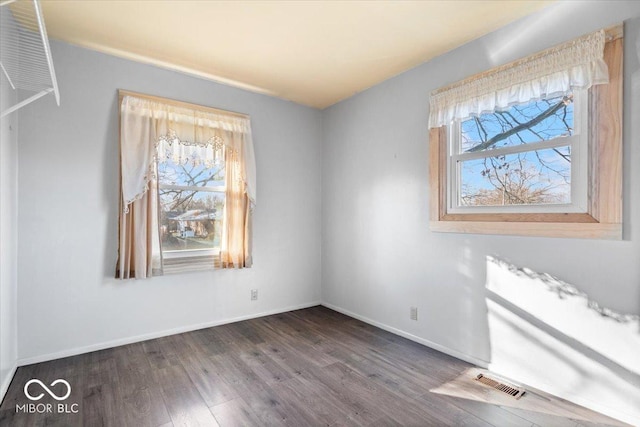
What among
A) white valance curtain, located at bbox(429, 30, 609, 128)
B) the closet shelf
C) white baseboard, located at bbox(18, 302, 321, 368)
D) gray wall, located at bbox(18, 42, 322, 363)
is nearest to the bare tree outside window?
white valance curtain, located at bbox(429, 30, 609, 128)

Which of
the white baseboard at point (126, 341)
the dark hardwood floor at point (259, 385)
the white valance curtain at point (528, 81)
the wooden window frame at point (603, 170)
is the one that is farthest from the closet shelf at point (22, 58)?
the wooden window frame at point (603, 170)

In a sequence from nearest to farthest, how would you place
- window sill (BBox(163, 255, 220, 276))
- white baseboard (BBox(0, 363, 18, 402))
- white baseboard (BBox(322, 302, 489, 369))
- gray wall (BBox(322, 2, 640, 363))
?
gray wall (BBox(322, 2, 640, 363)) < white baseboard (BBox(0, 363, 18, 402)) < white baseboard (BBox(322, 302, 489, 369)) < window sill (BBox(163, 255, 220, 276))

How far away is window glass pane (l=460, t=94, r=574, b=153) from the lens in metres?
2.15

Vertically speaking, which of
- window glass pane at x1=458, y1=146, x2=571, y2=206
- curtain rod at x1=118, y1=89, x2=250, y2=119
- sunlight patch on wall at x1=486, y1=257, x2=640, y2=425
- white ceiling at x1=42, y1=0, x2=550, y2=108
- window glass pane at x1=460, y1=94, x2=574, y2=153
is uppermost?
white ceiling at x1=42, y1=0, x2=550, y2=108

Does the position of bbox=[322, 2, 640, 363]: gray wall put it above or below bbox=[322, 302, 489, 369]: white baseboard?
above

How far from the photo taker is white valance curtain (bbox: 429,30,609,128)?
196 cm

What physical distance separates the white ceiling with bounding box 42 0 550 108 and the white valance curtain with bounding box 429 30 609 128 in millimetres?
385

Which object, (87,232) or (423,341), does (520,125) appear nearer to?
(423,341)

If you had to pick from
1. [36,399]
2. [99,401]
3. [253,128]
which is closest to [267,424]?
[99,401]

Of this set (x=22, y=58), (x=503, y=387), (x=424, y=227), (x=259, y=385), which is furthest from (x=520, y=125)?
(x=22, y=58)

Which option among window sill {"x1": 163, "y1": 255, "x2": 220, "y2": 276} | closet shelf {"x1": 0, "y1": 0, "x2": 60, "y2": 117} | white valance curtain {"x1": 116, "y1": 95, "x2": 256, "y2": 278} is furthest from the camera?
window sill {"x1": 163, "y1": 255, "x2": 220, "y2": 276}

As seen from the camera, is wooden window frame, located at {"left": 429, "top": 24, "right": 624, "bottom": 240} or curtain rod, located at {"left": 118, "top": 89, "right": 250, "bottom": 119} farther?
curtain rod, located at {"left": 118, "top": 89, "right": 250, "bottom": 119}

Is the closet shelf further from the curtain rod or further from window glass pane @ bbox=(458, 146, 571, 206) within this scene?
window glass pane @ bbox=(458, 146, 571, 206)

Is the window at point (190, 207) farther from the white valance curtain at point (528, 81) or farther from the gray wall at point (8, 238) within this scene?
the white valance curtain at point (528, 81)
